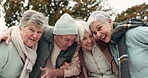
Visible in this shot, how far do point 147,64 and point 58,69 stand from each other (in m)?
1.24

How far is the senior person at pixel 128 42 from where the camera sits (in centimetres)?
224

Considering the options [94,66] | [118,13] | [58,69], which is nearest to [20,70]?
[58,69]

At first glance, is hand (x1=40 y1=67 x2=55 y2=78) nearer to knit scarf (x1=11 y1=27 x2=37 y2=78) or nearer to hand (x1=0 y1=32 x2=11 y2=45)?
knit scarf (x1=11 y1=27 x2=37 y2=78)

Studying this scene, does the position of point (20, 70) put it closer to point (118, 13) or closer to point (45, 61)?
point (45, 61)

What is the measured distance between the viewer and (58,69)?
8.77 ft

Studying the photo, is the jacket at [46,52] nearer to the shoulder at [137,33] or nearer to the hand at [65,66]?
the hand at [65,66]

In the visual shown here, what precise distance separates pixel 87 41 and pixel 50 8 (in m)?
10.8

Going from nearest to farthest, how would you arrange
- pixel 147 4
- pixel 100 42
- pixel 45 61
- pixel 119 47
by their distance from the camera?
pixel 119 47 < pixel 45 61 < pixel 100 42 < pixel 147 4

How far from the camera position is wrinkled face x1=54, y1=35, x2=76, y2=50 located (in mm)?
2562

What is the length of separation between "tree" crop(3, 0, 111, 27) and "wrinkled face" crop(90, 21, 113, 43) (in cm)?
964

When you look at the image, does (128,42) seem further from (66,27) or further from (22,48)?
(22,48)

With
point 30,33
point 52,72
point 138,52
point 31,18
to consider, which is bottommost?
point 52,72

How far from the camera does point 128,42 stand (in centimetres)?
235

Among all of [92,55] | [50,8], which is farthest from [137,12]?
[92,55]
